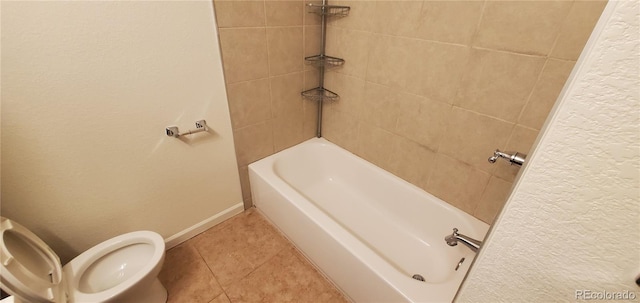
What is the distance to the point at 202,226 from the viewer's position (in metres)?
1.70

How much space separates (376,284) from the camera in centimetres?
112

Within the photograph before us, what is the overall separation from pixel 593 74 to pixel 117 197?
5.45ft

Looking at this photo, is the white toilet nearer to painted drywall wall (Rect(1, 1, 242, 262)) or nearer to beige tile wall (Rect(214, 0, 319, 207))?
painted drywall wall (Rect(1, 1, 242, 262))

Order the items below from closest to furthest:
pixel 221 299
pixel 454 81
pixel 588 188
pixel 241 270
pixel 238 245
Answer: pixel 588 188, pixel 454 81, pixel 221 299, pixel 241 270, pixel 238 245

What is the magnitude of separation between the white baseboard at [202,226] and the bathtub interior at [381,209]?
1.29 feet

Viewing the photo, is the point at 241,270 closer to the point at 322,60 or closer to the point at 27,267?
the point at 27,267

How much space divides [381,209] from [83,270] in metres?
1.56

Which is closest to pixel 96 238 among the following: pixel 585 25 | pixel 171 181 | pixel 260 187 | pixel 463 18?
pixel 171 181

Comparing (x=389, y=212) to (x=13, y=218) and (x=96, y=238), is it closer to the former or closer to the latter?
(x=96, y=238)

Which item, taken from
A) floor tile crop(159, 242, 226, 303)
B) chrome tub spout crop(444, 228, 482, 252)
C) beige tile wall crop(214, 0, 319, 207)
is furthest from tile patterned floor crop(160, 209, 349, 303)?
chrome tub spout crop(444, 228, 482, 252)

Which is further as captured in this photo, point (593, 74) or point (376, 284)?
point (376, 284)

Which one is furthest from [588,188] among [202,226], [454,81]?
[202,226]

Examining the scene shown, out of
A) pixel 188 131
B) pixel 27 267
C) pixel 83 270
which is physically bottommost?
pixel 83 270

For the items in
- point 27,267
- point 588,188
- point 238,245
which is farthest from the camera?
point 238,245
